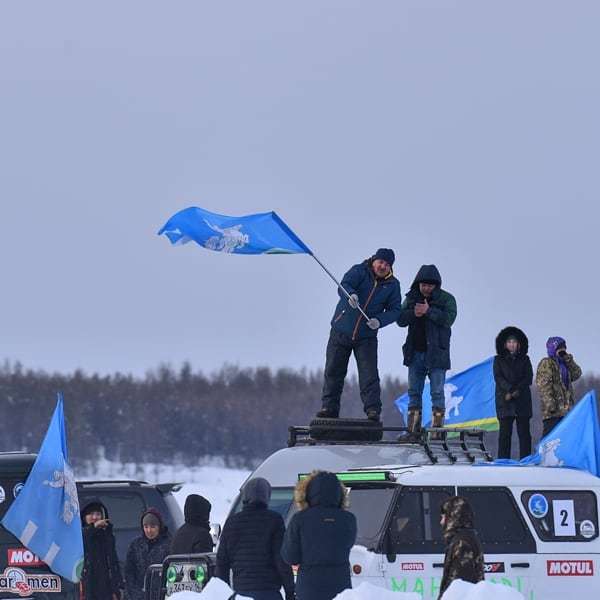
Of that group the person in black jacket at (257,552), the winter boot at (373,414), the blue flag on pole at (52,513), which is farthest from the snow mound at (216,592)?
the winter boot at (373,414)

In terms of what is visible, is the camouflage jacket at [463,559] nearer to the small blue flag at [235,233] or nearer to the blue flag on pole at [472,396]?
the small blue flag at [235,233]

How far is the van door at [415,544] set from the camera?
47.6 ft

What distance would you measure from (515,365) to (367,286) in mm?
1985

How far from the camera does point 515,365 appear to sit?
19562 mm

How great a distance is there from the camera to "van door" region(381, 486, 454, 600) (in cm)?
1450

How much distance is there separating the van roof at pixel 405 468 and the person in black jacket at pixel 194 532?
874 mm

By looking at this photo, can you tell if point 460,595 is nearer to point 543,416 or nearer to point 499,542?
point 499,542

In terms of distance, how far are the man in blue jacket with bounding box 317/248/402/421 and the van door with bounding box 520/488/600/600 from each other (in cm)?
331

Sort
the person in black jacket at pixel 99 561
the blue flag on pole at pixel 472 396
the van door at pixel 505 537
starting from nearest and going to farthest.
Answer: the van door at pixel 505 537 < the person in black jacket at pixel 99 561 < the blue flag on pole at pixel 472 396

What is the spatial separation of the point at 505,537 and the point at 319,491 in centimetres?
261

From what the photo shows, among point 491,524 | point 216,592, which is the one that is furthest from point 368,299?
point 216,592

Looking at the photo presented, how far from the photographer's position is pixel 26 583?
18.7 metres

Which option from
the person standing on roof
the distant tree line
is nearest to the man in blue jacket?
the person standing on roof

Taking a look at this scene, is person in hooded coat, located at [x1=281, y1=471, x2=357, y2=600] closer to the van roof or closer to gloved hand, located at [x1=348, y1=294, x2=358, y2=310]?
the van roof
